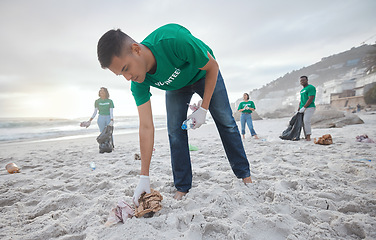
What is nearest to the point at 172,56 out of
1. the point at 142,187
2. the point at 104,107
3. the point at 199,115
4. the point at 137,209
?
the point at 199,115

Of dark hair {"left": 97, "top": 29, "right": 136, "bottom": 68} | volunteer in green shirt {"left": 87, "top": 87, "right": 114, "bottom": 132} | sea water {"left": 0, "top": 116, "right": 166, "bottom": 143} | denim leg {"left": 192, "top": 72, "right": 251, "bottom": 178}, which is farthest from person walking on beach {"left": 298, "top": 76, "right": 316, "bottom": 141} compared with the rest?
sea water {"left": 0, "top": 116, "right": 166, "bottom": 143}

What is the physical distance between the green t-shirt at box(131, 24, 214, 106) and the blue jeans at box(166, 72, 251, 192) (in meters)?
0.25

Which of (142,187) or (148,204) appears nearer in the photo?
(148,204)

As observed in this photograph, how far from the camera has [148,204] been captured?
1.31 m

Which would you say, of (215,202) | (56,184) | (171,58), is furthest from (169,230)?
(56,184)

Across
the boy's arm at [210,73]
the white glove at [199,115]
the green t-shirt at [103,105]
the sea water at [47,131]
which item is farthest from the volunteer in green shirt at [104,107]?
the sea water at [47,131]

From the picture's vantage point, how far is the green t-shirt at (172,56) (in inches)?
47.5

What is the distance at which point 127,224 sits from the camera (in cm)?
117

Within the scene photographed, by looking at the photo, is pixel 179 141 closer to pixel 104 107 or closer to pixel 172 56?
pixel 172 56

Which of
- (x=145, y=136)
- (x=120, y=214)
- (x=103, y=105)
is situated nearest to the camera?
(x=120, y=214)

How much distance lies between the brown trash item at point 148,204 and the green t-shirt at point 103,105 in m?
4.01

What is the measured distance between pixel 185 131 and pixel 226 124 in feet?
1.34

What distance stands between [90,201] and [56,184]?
0.79 meters

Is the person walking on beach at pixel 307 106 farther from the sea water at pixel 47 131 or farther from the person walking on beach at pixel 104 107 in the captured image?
the sea water at pixel 47 131
